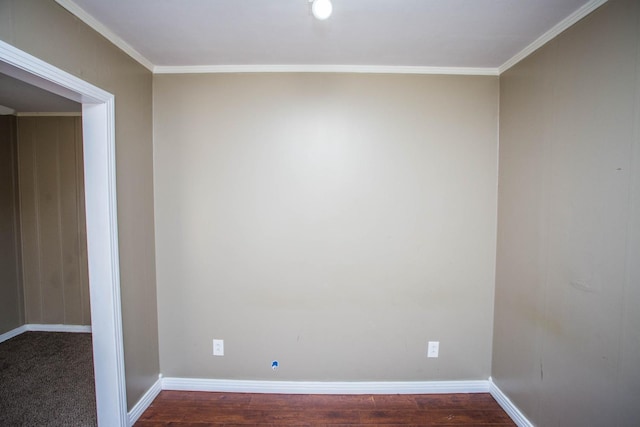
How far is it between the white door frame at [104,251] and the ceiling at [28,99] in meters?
1.19

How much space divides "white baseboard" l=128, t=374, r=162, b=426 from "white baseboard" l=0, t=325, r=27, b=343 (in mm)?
2217

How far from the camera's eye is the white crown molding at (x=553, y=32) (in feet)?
3.92

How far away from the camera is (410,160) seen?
6.09 ft

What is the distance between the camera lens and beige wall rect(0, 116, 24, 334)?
2619 mm

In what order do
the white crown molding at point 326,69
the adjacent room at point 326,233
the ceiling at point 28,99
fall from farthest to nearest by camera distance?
the ceiling at point 28,99 < the white crown molding at point 326,69 < the adjacent room at point 326,233

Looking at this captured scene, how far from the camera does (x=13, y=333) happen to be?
2643 millimetres

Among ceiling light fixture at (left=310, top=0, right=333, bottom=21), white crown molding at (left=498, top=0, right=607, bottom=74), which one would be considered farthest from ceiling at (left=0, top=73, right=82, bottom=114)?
white crown molding at (left=498, top=0, right=607, bottom=74)

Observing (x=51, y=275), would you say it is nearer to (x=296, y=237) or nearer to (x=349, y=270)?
(x=296, y=237)

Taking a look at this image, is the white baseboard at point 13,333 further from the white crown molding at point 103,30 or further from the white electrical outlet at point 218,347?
the white crown molding at point 103,30

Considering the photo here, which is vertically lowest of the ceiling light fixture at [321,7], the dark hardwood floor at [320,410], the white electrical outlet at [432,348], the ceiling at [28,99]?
the dark hardwood floor at [320,410]

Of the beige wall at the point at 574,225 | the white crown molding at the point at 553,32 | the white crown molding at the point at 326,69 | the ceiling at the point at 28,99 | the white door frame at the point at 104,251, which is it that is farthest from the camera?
the ceiling at the point at 28,99

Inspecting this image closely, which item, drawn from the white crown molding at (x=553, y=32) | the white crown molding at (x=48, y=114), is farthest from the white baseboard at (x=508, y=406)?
the white crown molding at (x=48, y=114)

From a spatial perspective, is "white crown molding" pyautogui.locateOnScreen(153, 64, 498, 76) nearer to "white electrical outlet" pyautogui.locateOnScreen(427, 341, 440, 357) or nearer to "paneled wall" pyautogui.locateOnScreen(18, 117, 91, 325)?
"paneled wall" pyautogui.locateOnScreen(18, 117, 91, 325)

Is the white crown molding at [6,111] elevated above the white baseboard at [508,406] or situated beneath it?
elevated above
